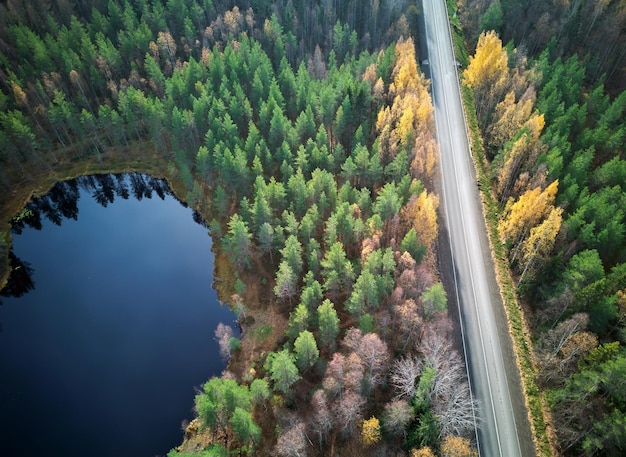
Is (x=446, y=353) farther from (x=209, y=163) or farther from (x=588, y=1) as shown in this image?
(x=588, y=1)

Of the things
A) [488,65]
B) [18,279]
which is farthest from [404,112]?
[18,279]

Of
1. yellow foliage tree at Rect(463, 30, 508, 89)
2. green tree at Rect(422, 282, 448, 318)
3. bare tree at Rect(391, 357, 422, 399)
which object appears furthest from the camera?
yellow foliage tree at Rect(463, 30, 508, 89)

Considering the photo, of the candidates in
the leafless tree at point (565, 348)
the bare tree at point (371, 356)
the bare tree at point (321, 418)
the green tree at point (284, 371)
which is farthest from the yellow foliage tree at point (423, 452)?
the leafless tree at point (565, 348)

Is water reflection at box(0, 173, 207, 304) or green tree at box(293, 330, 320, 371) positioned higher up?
water reflection at box(0, 173, 207, 304)

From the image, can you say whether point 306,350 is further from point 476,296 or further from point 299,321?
point 476,296

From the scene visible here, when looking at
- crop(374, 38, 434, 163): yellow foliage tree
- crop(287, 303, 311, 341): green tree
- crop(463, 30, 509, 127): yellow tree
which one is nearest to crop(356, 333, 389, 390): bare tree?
crop(287, 303, 311, 341): green tree

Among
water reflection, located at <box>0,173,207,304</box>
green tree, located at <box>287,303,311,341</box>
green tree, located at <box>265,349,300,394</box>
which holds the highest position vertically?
water reflection, located at <box>0,173,207,304</box>

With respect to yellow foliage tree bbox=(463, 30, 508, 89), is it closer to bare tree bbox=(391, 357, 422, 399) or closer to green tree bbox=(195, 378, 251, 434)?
bare tree bbox=(391, 357, 422, 399)
